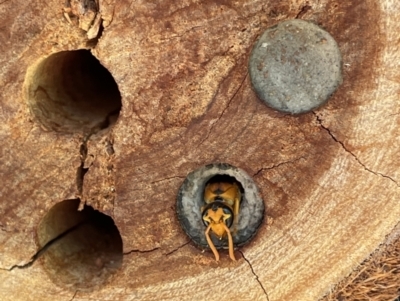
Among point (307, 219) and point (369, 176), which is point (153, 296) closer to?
point (307, 219)

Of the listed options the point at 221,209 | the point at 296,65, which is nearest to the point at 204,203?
the point at 221,209

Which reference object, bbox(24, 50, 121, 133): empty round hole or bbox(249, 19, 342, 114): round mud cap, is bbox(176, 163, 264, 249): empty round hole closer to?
bbox(249, 19, 342, 114): round mud cap

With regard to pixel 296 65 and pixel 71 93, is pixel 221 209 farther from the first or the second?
pixel 71 93

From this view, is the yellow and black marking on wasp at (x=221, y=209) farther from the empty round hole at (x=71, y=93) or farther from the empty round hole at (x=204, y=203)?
the empty round hole at (x=71, y=93)

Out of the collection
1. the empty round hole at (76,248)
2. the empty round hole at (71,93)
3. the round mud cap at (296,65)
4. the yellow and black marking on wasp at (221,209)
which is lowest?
the empty round hole at (76,248)

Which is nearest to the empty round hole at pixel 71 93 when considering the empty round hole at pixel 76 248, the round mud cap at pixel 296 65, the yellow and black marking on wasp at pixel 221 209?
the empty round hole at pixel 76 248

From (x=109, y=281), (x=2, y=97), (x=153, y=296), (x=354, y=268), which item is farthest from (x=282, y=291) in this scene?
(x=2, y=97)
